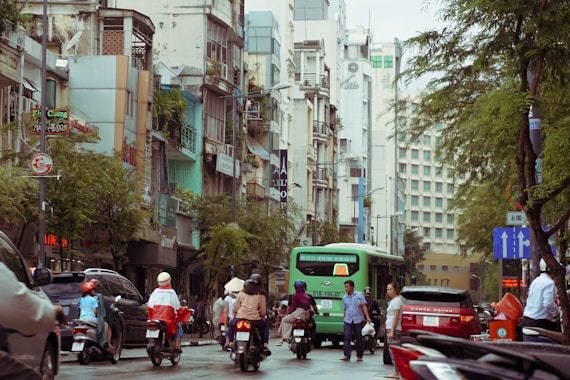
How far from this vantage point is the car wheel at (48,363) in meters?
12.8

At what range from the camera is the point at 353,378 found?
2128cm

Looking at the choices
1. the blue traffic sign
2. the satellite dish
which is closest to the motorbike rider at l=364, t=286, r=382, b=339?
the blue traffic sign

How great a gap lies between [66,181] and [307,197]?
64065mm

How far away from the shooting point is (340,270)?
39.5 metres

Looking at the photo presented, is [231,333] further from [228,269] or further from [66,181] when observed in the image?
[228,269]

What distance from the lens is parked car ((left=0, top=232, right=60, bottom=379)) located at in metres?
11.3

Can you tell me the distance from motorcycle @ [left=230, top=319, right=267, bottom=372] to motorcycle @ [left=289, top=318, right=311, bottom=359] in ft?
15.8

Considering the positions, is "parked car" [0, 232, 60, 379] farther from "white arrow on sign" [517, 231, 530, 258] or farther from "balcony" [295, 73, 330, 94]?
"balcony" [295, 73, 330, 94]

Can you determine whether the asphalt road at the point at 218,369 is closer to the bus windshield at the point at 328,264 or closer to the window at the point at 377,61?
the bus windshield at the point at 328,264

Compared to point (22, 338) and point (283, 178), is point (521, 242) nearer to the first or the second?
point (22, 338)

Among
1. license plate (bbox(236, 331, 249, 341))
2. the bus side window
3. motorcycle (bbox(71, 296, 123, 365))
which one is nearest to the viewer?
license plate (bbox(236, 331, 249, 341))

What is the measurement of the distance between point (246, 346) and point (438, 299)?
7005mm

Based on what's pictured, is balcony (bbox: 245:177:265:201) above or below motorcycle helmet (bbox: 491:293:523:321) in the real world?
above

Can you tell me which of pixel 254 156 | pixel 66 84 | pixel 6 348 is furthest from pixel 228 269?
pixel 6 348
